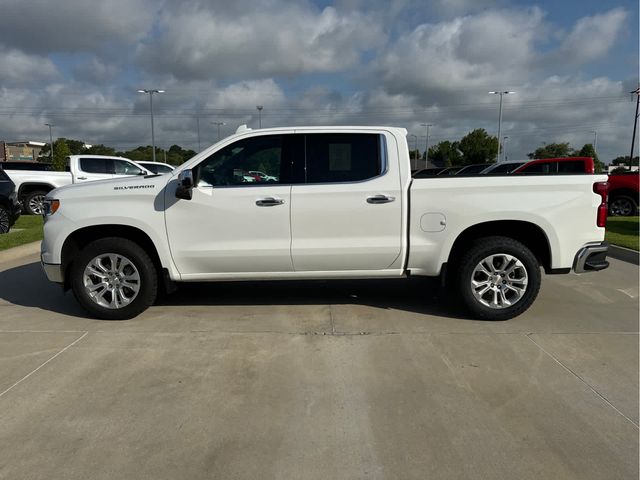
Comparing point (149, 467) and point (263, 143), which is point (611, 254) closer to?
point (263, 143)

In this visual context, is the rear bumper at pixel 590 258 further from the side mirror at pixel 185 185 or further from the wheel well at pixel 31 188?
the wheel well at pixel 31 188

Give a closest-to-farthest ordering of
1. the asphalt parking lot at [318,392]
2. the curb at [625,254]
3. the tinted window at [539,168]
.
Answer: the asphalt parking lot at [318,392]
the curb at [625,254]
the tinted window at [539,168]

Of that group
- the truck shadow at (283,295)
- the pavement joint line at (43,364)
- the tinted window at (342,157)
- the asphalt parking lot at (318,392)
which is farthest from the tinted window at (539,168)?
the pavement joint line at (43,364)

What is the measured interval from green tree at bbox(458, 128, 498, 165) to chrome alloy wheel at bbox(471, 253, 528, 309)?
6168cm

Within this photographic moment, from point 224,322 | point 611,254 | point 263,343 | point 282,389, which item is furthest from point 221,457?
point 611,254

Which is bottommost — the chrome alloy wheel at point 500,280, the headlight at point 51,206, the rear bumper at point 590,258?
the chrome alloy wheel at point 500,280

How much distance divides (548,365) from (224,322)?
9.74 ft

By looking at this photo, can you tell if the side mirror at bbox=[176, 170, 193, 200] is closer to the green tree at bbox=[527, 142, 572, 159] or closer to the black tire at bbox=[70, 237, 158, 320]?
the black tire at bbox=[70, 237, 158, 320]

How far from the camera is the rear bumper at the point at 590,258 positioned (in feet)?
16.1

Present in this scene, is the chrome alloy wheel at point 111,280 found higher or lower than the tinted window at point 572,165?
lower

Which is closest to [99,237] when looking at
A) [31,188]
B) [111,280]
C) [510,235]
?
[111,280]

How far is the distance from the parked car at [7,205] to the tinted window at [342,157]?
29.1ft

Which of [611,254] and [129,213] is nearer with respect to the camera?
[129,213]

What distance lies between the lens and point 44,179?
1509 centimetres
